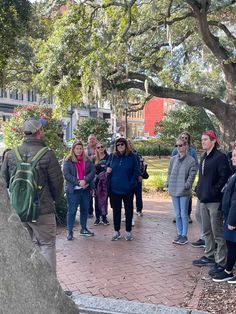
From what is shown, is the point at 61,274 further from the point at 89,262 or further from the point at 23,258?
the point at 23,258

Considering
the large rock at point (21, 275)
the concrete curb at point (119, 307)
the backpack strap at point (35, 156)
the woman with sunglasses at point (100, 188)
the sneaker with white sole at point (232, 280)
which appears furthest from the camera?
the woman with sunglasses at point (100, 188)

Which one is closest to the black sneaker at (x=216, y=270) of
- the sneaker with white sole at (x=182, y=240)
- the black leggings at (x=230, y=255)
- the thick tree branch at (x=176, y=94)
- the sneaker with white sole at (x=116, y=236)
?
the black leggings at (x=230, y=255)

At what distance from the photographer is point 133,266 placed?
589 cm

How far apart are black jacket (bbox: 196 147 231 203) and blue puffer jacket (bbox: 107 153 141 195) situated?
5.18 feet

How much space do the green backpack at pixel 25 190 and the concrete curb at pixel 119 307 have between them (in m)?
1.10

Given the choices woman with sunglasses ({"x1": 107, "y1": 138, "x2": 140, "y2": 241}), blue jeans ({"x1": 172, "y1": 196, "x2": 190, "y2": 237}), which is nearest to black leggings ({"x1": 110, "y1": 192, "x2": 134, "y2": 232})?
woman with sunglasses ({"x1": 107, "y1": 138, "x2": 140, "y2": 241})

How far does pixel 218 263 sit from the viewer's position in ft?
18.0

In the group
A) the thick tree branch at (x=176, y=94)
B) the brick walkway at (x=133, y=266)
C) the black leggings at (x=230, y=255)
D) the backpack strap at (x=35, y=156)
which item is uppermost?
the thick tree branch at (x=176, y=94)

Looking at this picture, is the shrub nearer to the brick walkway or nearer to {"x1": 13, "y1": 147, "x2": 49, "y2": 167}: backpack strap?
the brick walkway

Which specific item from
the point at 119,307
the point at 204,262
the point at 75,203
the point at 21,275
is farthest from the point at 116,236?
the point at 21,275

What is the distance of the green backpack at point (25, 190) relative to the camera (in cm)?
438

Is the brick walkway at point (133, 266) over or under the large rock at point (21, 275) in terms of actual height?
under

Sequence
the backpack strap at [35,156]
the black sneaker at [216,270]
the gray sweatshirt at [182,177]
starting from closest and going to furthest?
1. the backpack strap at [35,156]
2. the black sneaker at [216,270]
3. the gray sweatshirt at [182,177]

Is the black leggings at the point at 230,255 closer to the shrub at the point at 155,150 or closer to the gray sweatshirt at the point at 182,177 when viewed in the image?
the gray sweatshirt at the point at 182,177
